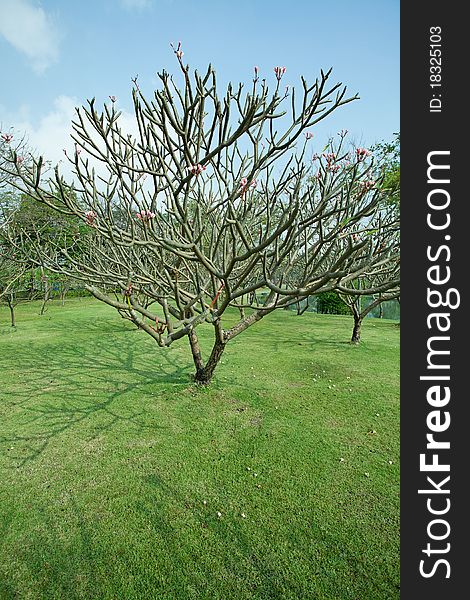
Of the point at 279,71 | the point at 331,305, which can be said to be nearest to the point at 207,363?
the point at 279,71

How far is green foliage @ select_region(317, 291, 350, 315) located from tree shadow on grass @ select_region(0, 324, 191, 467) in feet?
34.6

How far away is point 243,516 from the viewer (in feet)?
9.00

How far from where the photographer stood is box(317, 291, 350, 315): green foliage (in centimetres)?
1645

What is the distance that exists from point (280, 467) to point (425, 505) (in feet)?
6.66

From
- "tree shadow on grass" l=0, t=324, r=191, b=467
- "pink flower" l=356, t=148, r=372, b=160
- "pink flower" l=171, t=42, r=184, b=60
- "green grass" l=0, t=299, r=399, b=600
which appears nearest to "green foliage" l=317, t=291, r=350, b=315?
"green grass" l=0, t=299, r=399, b=600

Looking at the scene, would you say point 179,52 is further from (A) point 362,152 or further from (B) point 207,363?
(B) point 207,363

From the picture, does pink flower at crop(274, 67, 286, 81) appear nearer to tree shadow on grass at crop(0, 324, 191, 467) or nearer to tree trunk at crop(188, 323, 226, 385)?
tree trunk at crop(188, 323, 226, 385)

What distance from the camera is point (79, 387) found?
18.4 ft

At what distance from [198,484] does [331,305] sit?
14.9 meters

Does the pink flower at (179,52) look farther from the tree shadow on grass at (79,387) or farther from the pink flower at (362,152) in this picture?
the tree shadow on grass at (79,387)

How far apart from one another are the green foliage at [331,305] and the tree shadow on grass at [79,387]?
34.6 feet

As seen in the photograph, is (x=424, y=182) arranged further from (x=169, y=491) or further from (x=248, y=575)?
(x=169, y=491)

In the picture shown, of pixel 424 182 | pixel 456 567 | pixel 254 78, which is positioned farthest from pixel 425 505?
pixel 254 78

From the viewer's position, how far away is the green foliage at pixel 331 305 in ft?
54.0
